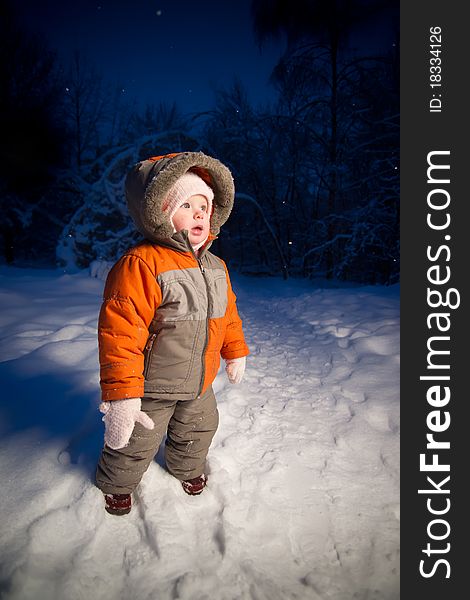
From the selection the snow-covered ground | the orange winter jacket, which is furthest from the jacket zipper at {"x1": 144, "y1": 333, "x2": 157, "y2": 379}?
the snow-covered ground

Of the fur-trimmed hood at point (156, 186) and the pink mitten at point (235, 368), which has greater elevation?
the fur-trimmed hood at point (156, 186)

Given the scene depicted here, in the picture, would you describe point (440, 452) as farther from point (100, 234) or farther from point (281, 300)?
point (100, 234)

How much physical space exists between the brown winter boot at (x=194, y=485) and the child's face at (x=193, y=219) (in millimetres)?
1282

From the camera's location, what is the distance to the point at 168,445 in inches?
71.4

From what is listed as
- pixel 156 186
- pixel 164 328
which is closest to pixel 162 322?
pixel 164 328

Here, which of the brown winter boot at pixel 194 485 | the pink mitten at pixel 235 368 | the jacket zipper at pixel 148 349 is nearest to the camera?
the jacket zipper at pixel 148 349

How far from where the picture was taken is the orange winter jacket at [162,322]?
1.37 m

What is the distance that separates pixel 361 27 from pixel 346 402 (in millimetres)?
10869

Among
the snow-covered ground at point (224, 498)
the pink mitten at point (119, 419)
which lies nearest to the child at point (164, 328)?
the pink mitten at point (119, 419)

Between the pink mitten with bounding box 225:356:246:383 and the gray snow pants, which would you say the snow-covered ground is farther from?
the pink mitten with bounding box 225:356:246:383

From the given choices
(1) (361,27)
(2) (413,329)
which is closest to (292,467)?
(2) (413,329)

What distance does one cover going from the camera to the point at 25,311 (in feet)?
14.8

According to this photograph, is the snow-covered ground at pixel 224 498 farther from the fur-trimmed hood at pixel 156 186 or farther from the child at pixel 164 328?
the fur-trimmed hood at pixel 156 186

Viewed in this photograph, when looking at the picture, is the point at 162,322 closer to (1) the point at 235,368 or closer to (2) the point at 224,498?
(1) the point at 235,368
